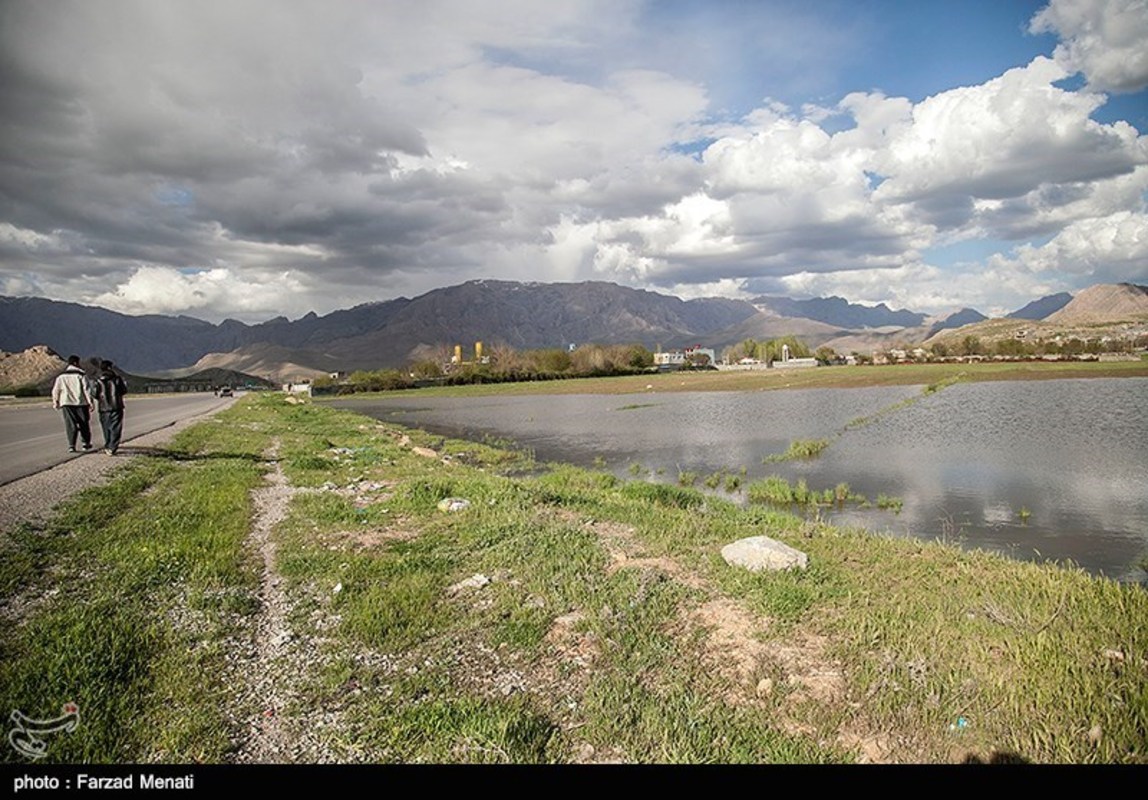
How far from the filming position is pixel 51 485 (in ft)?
51.8

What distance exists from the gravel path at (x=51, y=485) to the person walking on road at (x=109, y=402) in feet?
2.16

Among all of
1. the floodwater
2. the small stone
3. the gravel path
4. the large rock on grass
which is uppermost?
the gravel path

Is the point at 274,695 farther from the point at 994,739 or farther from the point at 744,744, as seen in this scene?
the point at 994,739

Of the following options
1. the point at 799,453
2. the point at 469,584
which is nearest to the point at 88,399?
the point at 469,584

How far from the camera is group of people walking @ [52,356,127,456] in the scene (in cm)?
2147

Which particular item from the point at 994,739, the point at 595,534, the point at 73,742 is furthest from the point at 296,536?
the point at 994,739

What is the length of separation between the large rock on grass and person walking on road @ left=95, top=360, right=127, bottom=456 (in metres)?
23.2

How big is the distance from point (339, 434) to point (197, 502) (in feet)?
99.7

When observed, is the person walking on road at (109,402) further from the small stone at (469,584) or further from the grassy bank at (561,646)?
the small stone at (469,584)

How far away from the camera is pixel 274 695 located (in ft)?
21.1

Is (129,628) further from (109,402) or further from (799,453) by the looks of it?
(799,453)

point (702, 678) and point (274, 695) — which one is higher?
point (274, 695)

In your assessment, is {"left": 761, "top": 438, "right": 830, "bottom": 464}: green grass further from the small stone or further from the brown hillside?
the brown hillside

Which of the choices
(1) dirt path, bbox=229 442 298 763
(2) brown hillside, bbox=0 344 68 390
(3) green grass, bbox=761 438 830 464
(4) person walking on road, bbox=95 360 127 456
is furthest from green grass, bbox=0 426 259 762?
Answer: (2) brown hillside, bbox=0 344 68 390
